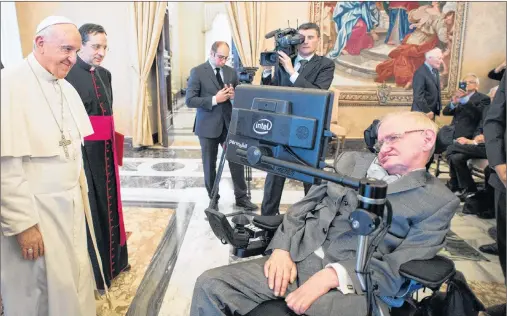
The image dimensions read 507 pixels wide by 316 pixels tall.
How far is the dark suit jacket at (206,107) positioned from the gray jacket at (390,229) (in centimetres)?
197

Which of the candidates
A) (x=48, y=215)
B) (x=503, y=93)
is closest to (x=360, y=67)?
(x=503, y=93)

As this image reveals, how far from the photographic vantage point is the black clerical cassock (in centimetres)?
217

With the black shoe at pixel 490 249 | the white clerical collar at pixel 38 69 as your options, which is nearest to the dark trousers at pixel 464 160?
the black shoe at pixel 490 249

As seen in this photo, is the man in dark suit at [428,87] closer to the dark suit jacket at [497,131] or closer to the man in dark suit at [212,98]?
the man in dark suit at [212,98]

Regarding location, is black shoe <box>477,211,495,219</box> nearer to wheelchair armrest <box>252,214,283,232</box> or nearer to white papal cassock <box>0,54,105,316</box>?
wheelchair armrest <box>252,214,283,232</box>

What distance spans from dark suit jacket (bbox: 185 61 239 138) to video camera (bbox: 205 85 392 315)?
2368 mm

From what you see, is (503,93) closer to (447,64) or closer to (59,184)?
(59,184)

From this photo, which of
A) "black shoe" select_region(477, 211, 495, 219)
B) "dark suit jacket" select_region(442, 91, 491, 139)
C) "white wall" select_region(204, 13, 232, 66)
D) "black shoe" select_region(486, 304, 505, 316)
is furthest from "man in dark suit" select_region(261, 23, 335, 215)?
"white wall" select_region(204, 13, 232, 66)

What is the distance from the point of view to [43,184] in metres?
1.56

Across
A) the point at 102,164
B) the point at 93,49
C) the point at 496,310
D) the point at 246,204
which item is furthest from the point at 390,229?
the point at 246,204

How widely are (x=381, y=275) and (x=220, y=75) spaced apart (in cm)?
270

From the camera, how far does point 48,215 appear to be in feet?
5.23

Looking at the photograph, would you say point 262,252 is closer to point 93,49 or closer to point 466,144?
point 93,49

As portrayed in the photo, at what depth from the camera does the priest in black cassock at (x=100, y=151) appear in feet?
7.02
